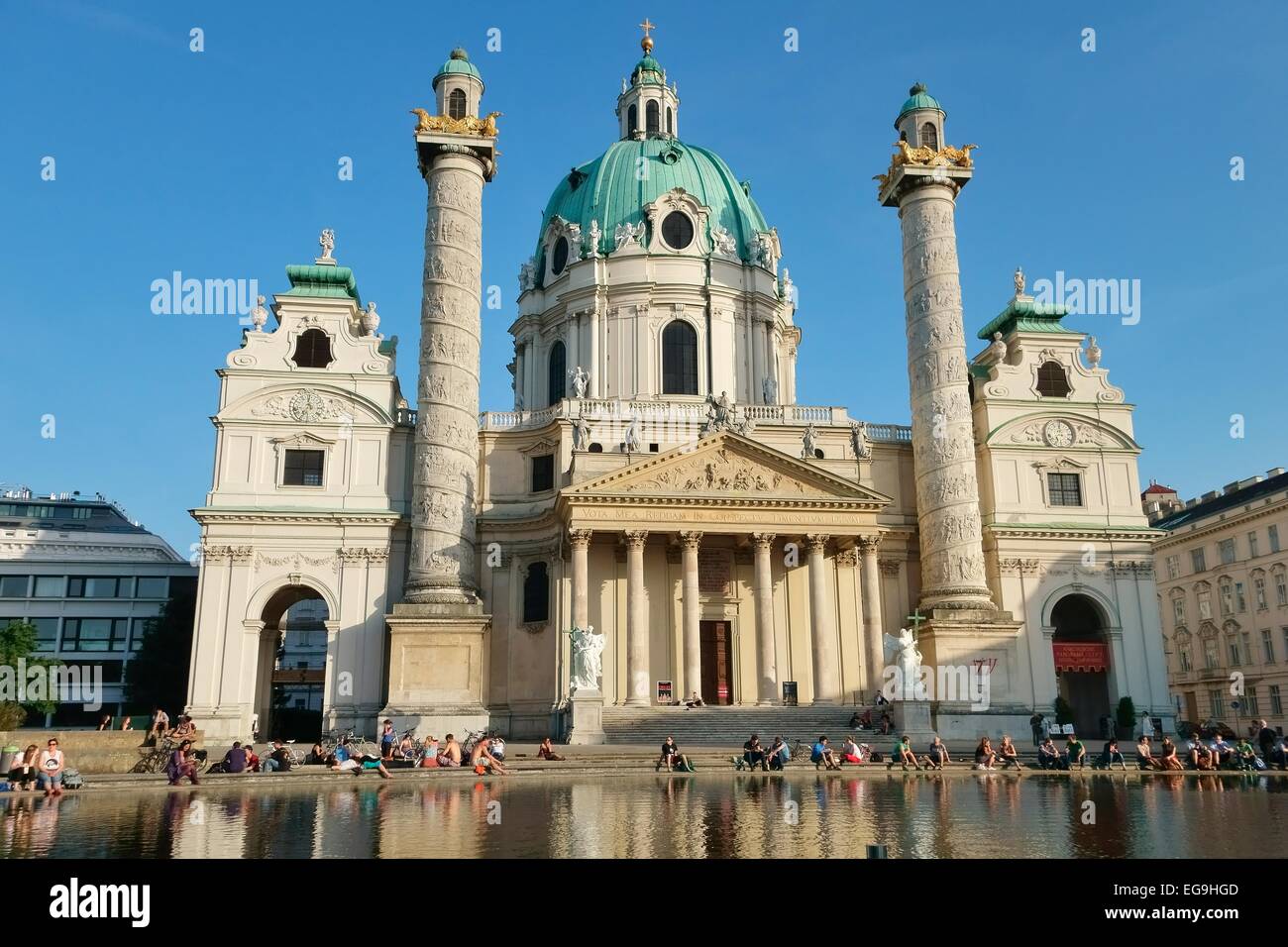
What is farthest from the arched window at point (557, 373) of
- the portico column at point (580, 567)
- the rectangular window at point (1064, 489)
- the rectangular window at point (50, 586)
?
the rectangular window at point (50, 586)

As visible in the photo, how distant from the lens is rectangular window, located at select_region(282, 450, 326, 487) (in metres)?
38.7

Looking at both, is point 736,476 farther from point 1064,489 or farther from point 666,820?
point 666,820

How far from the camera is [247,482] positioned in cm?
3816

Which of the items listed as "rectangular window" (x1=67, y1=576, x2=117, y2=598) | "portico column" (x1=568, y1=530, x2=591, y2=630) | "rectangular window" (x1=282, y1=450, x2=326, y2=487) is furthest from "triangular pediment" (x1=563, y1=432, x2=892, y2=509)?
"rectangular window" (x1=67, y1=576, x2=117, y2=598)

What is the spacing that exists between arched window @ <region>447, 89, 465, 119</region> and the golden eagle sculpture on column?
0.52 meters

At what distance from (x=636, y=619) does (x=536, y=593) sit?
A: 6.16 m

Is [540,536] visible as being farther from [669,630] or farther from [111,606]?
[111,606]

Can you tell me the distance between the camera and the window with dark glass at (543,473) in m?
41.2

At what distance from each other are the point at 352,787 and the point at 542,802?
17.7 feet

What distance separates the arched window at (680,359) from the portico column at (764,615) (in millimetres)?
11575

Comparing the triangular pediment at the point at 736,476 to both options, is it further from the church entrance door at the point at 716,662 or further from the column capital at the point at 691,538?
the church entrance door at the point at 716,662

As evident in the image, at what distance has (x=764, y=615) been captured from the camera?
1420 inches

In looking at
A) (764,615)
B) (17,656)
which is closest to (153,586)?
(17,656)

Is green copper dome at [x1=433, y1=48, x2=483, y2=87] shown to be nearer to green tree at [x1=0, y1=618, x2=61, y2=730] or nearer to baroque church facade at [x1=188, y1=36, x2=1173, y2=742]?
baroque church facade at [x1=188, y1=36, x2=1173, y2=742]
